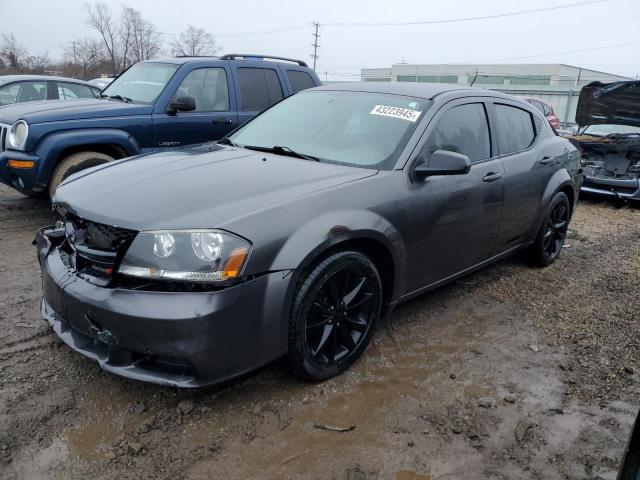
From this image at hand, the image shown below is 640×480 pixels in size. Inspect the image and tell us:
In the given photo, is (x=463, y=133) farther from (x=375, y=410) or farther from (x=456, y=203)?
(x=375, y=410)

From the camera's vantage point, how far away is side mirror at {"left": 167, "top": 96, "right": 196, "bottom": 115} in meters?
5.60

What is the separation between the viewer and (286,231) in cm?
250

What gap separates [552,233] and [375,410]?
317 centimetres

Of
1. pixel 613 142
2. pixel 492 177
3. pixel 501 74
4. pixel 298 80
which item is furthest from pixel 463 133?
pixel 501 74

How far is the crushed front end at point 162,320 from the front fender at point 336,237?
106mm

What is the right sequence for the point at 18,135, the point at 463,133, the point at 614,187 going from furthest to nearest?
1. the point at 614,187
2. the point at 18,135
3. the point at 463,133

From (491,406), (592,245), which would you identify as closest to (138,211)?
(491,406)

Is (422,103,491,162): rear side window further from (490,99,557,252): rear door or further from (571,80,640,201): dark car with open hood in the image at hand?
(571,80,640,201): dark car with open hood

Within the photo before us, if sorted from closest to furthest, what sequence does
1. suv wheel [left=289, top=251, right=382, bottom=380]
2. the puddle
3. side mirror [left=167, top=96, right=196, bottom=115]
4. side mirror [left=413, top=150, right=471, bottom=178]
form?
the puddle, suv wheel [left=289, top=251, right=382, bottom=380], side mirror [left=413, top=150, right=471, bottom=178], side mirror [left=167, top=96, right=196, bottom=115]

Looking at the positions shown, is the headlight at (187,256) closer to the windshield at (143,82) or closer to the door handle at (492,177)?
the door handle at (492,177)

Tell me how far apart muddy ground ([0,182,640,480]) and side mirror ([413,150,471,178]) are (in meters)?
1.13

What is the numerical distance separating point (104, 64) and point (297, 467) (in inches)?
2348

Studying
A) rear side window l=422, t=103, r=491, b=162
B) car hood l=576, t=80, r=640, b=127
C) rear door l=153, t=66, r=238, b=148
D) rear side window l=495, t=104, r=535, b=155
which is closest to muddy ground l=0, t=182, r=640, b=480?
rear side window l=422, t=103, r=491, b=162

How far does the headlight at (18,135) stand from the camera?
504cm
